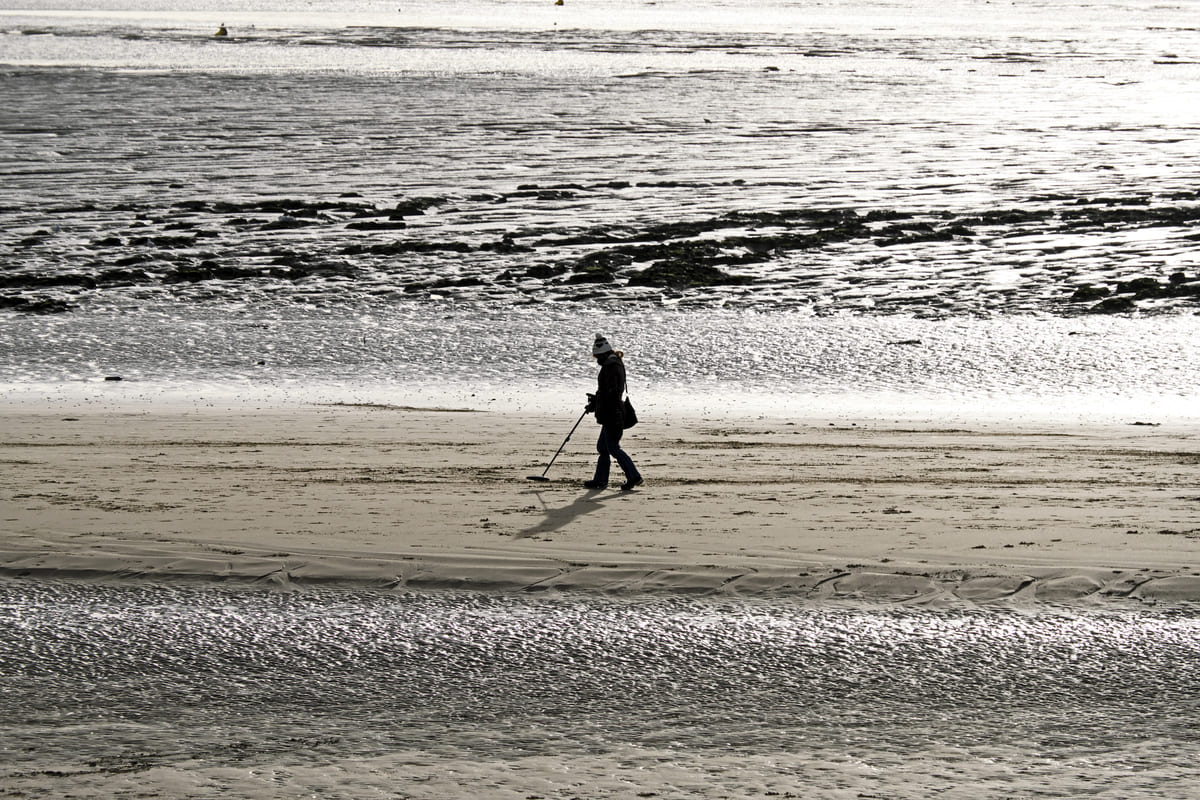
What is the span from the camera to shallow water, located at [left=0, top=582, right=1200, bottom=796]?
22.7 ft

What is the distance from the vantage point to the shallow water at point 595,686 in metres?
6.93

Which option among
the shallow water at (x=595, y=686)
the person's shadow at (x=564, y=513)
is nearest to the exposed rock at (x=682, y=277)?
the person's shadow at (x=564, y=513)

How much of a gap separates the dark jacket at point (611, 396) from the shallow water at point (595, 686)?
2.20 meters

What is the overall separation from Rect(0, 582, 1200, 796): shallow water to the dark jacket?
2199mm

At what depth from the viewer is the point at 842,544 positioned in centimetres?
990

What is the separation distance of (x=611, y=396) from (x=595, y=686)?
355 cm

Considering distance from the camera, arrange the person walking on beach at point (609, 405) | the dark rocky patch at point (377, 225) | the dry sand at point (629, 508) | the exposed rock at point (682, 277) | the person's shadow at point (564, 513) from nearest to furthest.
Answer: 1. the dry sand at point (629, 508)
2. the person's shadow at point (564, 513)
3. the person walking on beach at point (609, 405)
4. the exposed rock at point (682, 277)
5. the dark rocky patch at point (377, 225)

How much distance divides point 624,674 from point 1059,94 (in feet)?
130

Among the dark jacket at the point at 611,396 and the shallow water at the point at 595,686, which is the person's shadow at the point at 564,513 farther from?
the shallow water at the point at 595,686

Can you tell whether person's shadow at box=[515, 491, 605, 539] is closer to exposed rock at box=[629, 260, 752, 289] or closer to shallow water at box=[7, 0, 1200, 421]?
shallow water at box=[7, 0, 1200, 421]

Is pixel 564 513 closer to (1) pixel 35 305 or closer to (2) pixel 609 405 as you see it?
(2) pixel 609 405

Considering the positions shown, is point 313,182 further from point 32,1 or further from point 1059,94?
point 32,1

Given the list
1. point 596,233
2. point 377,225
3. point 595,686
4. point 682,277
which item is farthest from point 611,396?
point 377,225

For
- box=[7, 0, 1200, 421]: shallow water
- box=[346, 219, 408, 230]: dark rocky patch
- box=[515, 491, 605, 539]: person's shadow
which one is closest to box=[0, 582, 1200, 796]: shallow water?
box=[515, 491, 605, 539]: person's shadow
